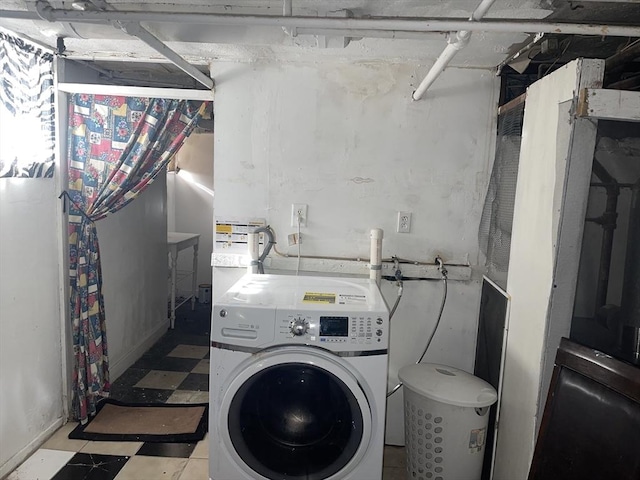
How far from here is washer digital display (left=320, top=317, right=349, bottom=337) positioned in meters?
1.77

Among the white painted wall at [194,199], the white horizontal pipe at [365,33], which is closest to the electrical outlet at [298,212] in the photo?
the white horizontal pipe at [365,33]

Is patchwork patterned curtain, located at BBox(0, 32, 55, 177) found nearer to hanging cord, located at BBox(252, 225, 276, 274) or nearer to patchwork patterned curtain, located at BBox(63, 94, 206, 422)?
patchwork patterned curtain, located at BBox(63, 94, 206, 422)

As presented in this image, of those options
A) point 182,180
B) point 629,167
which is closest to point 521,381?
point 629,167

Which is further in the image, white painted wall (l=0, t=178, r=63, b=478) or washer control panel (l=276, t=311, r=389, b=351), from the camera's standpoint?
white painted wall (l=0, t=178, r=63, b=478)

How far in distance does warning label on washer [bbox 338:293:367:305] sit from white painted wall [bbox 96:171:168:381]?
1831 mm

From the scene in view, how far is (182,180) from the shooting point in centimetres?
528

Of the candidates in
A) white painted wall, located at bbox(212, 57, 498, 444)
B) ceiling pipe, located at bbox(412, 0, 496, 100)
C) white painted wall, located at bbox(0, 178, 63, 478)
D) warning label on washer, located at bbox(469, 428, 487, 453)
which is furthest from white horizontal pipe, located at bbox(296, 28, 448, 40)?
warning label on washer, located at bbox(469, 428, 487, 453)

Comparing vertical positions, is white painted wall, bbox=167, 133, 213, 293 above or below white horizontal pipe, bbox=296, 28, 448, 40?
below

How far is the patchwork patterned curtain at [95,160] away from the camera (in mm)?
2523

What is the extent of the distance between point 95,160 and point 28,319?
0.92 m

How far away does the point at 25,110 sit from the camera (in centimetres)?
220

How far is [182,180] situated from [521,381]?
441 cm

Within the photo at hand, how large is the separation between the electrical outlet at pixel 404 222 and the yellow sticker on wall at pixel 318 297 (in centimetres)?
68

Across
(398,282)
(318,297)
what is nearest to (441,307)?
(398,282)
